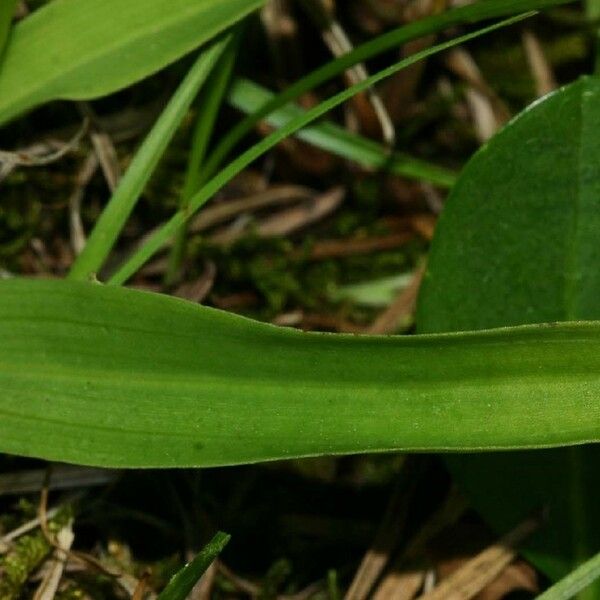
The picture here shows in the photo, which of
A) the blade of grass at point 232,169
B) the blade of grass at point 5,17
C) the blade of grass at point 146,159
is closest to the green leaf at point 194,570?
the blade of grass at point 232,169

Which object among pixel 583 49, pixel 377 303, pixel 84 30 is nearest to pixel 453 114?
pixel 583 49

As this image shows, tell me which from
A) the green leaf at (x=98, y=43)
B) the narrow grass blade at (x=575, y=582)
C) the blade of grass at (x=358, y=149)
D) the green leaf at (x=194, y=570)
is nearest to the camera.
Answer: the green leaf at (x=194, y=570)

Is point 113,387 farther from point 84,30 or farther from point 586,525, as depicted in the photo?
point 586,525

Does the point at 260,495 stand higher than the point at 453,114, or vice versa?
the point at 453,114

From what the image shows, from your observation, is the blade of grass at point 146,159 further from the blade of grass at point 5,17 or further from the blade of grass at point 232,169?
the blade of grass at point 5,17

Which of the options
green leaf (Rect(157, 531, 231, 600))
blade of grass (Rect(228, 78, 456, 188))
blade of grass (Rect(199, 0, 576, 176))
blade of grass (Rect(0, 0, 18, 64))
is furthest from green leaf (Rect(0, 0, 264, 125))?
green leaf (Rect(157, 531, 231, 600))

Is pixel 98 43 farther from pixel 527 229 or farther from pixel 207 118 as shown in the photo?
pixel 527 229

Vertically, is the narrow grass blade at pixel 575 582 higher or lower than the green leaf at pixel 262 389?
lower
